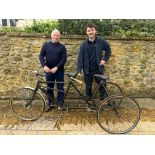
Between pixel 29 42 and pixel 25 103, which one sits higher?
pixel 29 42

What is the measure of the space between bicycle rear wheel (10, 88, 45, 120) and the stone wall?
1.53 metres

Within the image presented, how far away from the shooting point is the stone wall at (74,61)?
8508mm

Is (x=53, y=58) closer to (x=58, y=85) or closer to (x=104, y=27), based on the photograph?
(x=58, y=85)

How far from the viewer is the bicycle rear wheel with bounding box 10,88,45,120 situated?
7.01 m

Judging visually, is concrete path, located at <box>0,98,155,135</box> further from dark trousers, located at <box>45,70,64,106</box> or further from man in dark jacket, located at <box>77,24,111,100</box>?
man in dark jacket, located at <box>77,24,111,100</box>

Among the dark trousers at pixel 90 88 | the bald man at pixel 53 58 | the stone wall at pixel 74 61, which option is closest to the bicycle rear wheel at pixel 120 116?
the dark trousers at pixel 90 88

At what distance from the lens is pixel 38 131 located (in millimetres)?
6402

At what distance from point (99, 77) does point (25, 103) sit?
1.70 meters

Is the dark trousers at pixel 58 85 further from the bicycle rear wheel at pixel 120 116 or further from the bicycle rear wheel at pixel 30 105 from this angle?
the bicycle rear wheel at pixel 120 116

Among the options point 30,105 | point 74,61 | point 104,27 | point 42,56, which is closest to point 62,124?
point 30,105

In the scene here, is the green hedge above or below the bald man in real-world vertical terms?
above

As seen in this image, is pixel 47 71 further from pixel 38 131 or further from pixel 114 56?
pixel 114 56

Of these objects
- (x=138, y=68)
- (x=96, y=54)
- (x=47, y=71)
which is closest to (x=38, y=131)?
(x=47, y=71)

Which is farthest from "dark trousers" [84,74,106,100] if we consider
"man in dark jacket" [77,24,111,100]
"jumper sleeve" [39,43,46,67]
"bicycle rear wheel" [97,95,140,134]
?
"jumper sleeve" [39,43,46,67]
